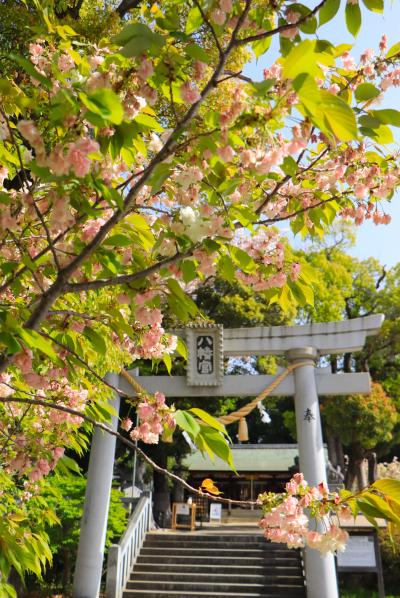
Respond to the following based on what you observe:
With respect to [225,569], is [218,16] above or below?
above

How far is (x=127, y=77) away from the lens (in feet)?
4.72

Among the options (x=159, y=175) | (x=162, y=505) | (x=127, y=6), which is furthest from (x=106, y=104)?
(x=162, y=505)

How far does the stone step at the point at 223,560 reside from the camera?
8867 mm

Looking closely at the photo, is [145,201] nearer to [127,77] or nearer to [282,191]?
[282,191]

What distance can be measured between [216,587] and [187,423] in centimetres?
797

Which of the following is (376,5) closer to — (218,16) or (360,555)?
(218,16)

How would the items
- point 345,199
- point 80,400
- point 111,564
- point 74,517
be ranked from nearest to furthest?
point 345,199, point 80,400, point 111,564, point 74,517

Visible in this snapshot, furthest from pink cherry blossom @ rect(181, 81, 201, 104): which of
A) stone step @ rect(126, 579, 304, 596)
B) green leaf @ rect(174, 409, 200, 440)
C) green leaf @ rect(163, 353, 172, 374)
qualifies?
stone step @ rect(126, 579, 304, 596)

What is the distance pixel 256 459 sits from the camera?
2000 cm

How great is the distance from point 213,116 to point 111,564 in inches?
308

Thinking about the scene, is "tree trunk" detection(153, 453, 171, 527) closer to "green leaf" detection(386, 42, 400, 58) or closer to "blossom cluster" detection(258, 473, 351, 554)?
"blossom cluster" detection(258, 473, 351, 554)

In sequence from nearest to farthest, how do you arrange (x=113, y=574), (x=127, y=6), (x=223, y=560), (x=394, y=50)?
(x=394, y=50) < (x=127, y=6) < (x=113, y=574) < (x=223, y=560)

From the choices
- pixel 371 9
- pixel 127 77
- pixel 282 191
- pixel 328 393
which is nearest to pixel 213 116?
pixel 127 77

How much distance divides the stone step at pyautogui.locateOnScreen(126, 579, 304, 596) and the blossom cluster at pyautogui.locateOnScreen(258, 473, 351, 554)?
7.19 m
